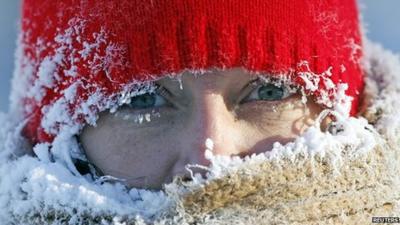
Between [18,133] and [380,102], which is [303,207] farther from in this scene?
[18,133]

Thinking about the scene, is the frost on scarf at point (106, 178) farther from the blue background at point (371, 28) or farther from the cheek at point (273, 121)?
the blue background at point (371, 28)

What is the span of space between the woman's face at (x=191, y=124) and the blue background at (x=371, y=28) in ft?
4.64

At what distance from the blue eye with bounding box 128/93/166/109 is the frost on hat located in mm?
39

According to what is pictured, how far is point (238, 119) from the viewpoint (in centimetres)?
140

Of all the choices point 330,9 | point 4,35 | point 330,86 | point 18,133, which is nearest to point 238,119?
point 330,86

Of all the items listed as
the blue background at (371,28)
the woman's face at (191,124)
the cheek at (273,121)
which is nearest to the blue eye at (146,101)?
the woman's face at (191,124)

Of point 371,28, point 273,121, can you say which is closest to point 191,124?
point 273,121

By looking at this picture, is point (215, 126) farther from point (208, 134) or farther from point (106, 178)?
point (106, 178)

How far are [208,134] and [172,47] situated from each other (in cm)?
17

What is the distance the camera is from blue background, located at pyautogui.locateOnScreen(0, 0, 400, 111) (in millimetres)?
2938

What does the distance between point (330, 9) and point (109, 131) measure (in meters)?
0.50

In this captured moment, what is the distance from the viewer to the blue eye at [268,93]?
4.63 feet

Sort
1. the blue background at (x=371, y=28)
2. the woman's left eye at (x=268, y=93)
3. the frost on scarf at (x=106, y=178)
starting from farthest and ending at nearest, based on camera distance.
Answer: the blue background at (x=371, y=28)
the woman's left eye at (x=268, y=93)
the frost on scarf at (x=106, y=178)

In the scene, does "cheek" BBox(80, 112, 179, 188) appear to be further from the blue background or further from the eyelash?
the blue background
